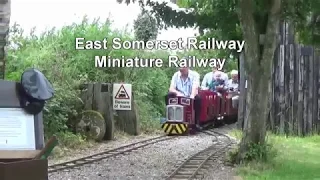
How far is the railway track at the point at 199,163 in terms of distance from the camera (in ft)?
34.3

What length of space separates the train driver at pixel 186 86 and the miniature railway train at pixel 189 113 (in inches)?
5.7

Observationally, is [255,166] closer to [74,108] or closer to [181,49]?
[74,108]

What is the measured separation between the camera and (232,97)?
23.3 meters

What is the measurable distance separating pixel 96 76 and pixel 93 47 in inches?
40.9

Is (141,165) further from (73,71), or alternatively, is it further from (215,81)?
(215,81)

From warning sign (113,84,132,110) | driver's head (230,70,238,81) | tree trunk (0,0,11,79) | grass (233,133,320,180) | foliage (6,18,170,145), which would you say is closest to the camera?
tree trunk (0,0,11,79)

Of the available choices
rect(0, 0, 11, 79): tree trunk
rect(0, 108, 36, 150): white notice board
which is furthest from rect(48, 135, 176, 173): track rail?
rect(0, 108, 36, 150): white notice board

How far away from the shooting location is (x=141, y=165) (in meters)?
11.9

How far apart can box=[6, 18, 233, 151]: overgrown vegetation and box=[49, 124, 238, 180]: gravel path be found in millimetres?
2041

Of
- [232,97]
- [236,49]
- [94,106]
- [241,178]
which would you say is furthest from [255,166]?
[232,97]

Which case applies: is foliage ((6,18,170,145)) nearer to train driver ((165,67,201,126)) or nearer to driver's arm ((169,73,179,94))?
driver's arm ((169,73,179,94))

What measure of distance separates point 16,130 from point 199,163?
8.36 meters

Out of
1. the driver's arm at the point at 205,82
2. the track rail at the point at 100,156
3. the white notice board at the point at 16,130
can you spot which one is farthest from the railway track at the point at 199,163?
the white notice board at the point at 16,130

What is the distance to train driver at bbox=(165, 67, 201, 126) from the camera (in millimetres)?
20172
